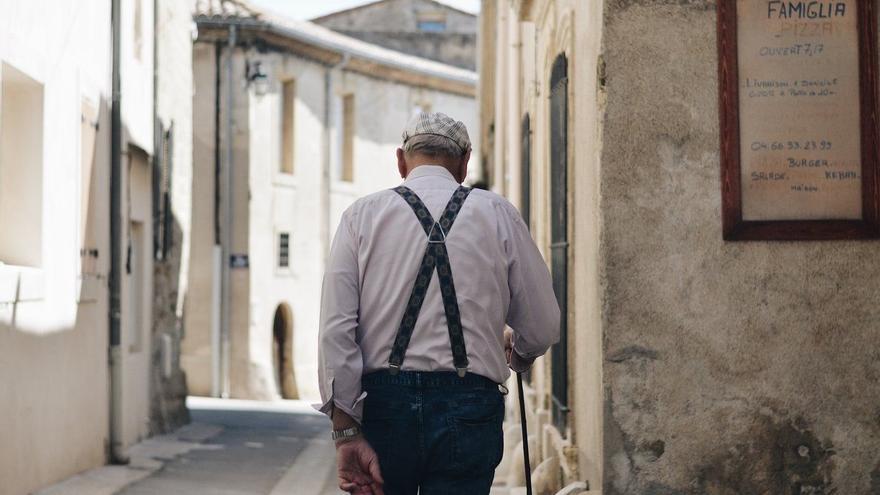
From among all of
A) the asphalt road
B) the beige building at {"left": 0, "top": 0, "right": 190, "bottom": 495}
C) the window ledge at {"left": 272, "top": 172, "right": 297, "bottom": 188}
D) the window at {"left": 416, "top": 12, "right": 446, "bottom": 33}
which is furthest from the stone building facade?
the beige building at {"left": 0, "top": 0, "right": 190, "bottom": 495}

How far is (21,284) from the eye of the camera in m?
8.24

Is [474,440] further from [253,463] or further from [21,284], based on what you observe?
[253,463]

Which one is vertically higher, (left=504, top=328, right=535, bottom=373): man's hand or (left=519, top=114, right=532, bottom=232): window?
(left=519, top=114, right=532, bottom=232): window

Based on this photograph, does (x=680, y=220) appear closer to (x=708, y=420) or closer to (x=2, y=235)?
(x=708, y=420)

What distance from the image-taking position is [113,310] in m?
11.5

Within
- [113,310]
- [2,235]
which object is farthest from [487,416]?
[113,310]

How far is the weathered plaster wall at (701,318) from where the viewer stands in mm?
5301

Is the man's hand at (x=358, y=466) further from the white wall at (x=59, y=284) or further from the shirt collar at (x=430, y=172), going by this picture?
the white wall at (x=59, y=284)

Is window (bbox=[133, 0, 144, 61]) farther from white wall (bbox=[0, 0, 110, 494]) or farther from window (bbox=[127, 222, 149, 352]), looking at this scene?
white wall (bbox=[0, 0, 110, 494])

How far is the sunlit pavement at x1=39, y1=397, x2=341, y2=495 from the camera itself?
31.1 feet

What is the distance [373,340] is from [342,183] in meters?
28.0

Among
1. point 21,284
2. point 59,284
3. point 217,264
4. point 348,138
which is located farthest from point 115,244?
point 348,138

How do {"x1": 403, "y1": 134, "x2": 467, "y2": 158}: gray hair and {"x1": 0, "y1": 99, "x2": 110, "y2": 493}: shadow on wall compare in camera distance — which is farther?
{"x1": 0, "y1": 99, "x2": 110, "y2": 493}: shadow on wall

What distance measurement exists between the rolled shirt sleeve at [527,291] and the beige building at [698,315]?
1591 millimetres
